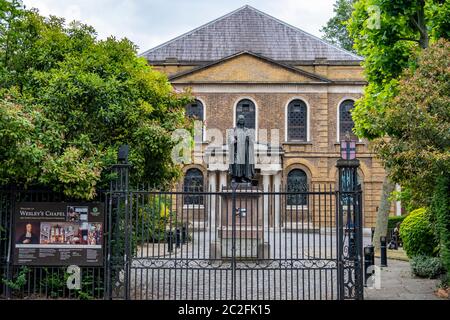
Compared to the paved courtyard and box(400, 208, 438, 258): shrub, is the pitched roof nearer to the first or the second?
box(400, 208, 438, 258): shrub

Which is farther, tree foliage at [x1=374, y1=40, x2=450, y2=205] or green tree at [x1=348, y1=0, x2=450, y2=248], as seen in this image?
green tree at [x1=348, y1=0, x2=450, y2=248]

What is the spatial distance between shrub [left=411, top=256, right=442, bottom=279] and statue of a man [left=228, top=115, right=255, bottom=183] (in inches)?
180

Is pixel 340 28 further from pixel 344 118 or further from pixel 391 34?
pixel 391 34

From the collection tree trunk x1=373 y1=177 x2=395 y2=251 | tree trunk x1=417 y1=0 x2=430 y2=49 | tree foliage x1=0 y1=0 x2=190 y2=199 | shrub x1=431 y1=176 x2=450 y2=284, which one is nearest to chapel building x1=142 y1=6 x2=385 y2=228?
tree trunk x1=373 y1=177 x2=395 y2=251

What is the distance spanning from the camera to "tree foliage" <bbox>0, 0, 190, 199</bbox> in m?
9.76

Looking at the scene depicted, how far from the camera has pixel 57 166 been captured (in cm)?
972

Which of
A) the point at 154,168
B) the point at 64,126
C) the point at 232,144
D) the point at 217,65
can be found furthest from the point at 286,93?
the point at 64,126

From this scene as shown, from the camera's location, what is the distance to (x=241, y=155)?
14.8 metres

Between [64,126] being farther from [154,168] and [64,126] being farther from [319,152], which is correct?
[319,152]

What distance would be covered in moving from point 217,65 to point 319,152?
7513 millimetres

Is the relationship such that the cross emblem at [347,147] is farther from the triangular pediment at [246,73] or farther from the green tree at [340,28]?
the green tree at [340,28]

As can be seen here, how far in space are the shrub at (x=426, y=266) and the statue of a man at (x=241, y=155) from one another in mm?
4583

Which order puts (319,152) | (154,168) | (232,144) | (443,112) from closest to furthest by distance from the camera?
(443,112)
(154,168)
(232,144)
(319,152)

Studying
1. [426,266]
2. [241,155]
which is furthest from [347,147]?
[426,266]
